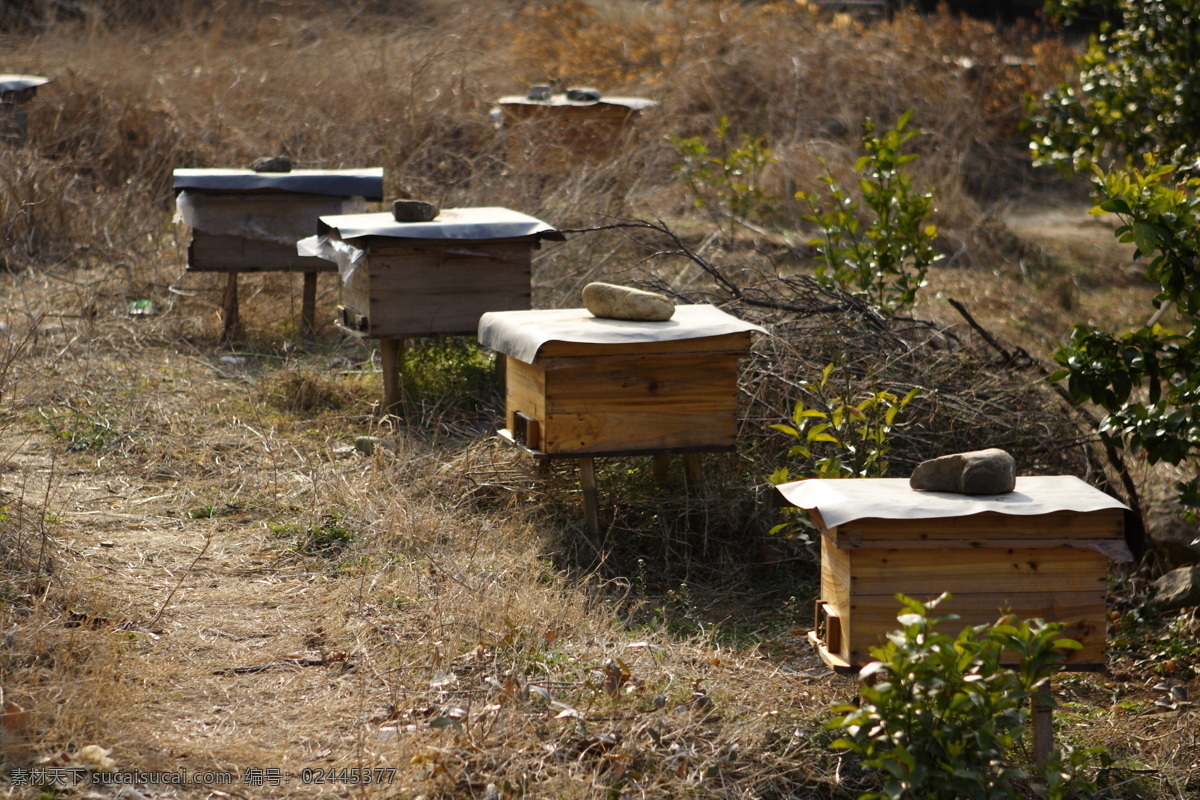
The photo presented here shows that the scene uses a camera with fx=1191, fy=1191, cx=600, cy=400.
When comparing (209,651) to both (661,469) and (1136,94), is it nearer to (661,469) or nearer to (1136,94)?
(661,469)

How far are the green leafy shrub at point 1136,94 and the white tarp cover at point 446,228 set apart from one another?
3.19m

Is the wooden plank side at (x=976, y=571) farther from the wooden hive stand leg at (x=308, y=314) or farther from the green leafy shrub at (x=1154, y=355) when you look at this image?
the wooden hive stand leg at (x=308, y=314)

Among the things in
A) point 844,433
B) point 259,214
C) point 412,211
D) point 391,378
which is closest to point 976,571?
point 844,433

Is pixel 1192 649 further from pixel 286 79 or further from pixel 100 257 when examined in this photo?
pixel 286 79

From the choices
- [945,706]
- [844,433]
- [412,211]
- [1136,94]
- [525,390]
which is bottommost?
[844,433]

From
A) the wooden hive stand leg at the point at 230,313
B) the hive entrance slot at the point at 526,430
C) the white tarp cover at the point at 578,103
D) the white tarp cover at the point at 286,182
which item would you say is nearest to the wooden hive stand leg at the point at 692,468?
the hive entrance slot at the point at 526,430

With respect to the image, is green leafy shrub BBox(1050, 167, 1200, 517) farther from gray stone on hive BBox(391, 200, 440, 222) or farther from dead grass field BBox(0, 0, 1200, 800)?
gray stone on hive BBox(391, 200, 440, 222)

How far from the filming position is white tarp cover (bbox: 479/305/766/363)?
431 cm

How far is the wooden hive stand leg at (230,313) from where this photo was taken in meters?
7.82

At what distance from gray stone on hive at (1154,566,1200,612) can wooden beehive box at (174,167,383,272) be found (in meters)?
4.70

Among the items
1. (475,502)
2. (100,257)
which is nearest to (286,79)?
(100,257)

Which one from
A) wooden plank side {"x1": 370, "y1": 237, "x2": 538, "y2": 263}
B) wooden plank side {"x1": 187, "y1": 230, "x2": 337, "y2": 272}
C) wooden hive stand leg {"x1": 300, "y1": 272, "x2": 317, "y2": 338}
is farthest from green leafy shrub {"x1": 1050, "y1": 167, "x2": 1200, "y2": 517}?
wooden hive stand leg {"x1": 300, "y1": 272, "x2": 317, "y2": 338}

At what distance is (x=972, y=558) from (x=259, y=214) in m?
5.36

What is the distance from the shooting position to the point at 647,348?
4391mm
